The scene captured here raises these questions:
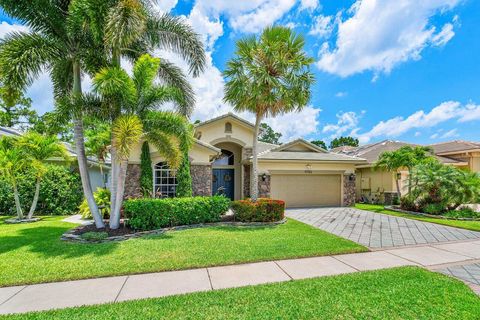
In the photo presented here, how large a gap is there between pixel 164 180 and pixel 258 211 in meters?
6.10

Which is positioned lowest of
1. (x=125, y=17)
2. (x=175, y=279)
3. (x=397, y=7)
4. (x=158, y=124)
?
(x=175, y=279)

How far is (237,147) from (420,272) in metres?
13.7

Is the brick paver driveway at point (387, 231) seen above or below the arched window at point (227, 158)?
below

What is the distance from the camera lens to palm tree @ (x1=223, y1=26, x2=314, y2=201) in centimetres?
1104

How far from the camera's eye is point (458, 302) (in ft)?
13.2

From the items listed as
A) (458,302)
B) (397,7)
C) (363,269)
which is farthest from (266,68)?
(458,302)

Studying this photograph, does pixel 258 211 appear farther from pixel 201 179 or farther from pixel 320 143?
pixel 320 143

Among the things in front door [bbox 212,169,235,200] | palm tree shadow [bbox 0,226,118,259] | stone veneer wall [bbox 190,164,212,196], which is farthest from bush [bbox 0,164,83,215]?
front door [bbox 212,169,235,200]

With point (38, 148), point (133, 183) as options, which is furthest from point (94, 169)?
point (133, 183)

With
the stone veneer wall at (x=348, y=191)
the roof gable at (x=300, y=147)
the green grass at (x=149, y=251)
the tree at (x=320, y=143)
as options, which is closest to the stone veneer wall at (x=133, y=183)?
the green grass at (x=149, y=251)

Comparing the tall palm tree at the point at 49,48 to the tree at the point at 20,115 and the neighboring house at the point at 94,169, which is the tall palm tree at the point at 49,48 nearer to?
the neighboring house at the point at 94,169

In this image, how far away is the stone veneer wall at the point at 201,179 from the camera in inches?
540

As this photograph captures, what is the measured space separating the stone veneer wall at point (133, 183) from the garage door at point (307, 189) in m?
8.23

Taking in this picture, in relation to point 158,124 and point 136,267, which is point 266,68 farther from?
point 136,267
